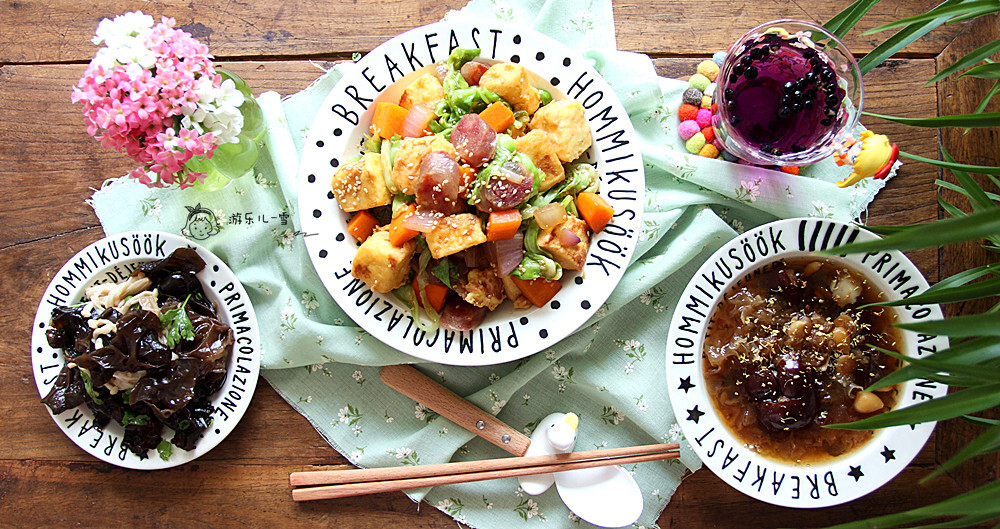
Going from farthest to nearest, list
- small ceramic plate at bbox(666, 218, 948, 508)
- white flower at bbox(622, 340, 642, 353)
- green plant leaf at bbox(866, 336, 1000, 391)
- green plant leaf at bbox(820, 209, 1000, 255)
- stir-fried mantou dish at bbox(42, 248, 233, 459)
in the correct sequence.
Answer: white flower at bbox(622, 340, 642, 353)
stir-fried mantou dish at bbox(42, 248, 233, 459)
small ceramic plate at bbox(666, 218, 948, 508)
green plant leaf at bbox(866, 336, 1000, 391)
green plant leaf at bbox(820, 209, 1000, 255)

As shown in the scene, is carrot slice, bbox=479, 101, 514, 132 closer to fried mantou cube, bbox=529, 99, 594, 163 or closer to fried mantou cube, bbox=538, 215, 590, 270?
fried mantou cube, bbox=529, 99, 594, 163

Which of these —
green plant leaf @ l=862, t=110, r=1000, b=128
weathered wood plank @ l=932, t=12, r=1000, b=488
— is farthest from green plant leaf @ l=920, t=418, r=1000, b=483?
weathered wood plank @ l=932, t=12, r=1000, b=488

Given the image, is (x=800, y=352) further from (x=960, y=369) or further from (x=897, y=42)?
(x=897, y=42)

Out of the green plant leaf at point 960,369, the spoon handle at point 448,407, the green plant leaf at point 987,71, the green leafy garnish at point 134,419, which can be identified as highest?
the green plant leaf at point 987,71

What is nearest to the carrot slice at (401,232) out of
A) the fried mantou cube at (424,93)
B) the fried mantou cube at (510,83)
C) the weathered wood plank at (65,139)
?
the fried mantou cube at (424,93)

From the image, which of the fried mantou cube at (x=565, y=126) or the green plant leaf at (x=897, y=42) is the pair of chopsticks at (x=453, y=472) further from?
the green plant leaf at (x=897, y=42)

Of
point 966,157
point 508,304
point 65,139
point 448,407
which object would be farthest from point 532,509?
point 65,139
